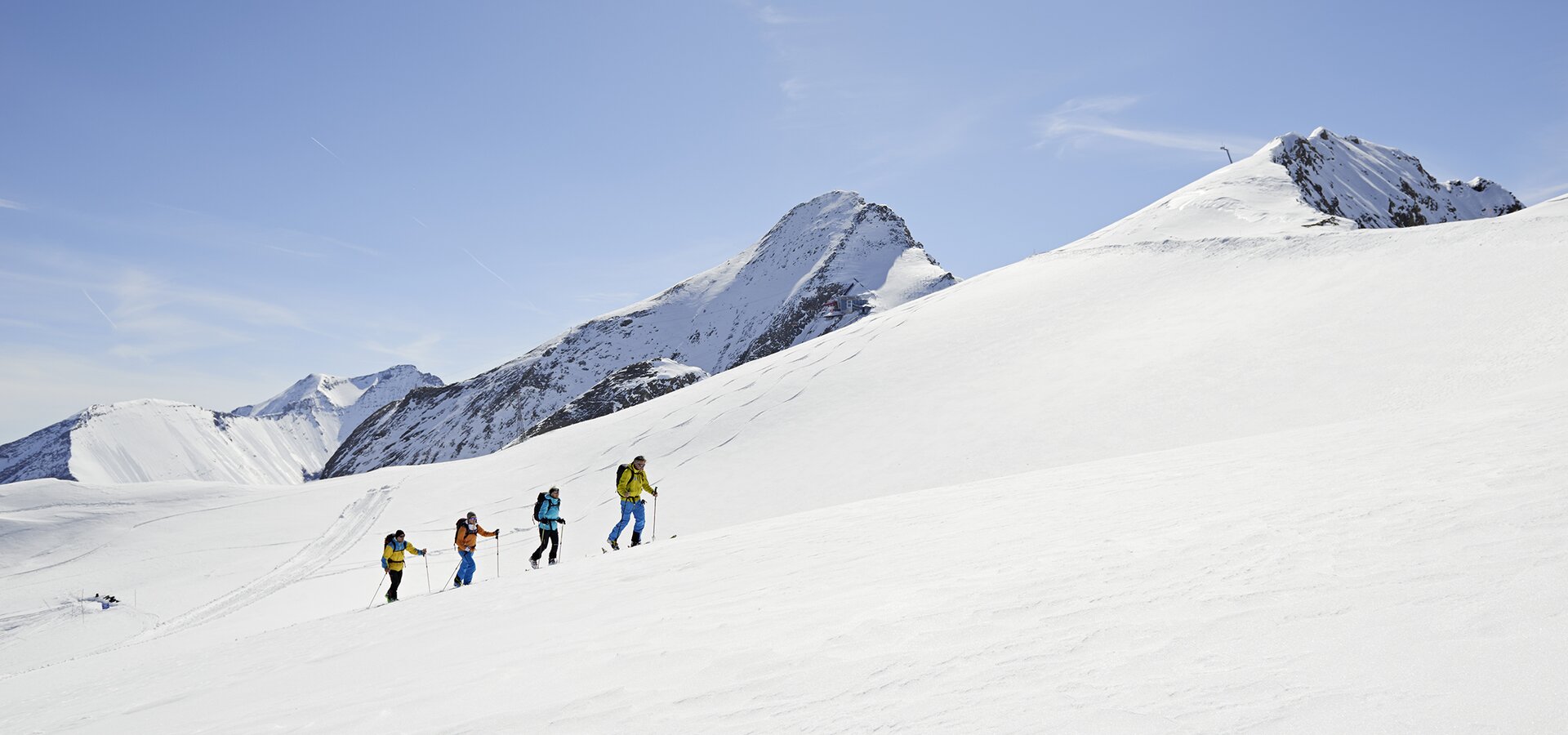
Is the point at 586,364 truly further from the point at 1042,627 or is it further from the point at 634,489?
the point at 1042,627

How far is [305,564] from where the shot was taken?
71.3 feet

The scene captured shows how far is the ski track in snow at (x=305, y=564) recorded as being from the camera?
17391mm

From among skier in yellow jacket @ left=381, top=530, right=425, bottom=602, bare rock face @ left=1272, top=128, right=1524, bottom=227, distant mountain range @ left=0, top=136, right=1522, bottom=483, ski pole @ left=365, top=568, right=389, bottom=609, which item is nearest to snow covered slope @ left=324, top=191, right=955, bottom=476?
distant mountain range @ left=0, top=136, right=1522, bottom=483

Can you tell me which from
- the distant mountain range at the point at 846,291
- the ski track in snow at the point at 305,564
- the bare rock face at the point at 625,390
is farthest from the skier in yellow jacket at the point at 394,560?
the bare rock face at the point at 625,390

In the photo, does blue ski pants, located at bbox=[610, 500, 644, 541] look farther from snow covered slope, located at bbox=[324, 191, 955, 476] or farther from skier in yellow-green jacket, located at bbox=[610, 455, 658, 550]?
snow covered slope, located at bbox=[324, 191, 955, 476]

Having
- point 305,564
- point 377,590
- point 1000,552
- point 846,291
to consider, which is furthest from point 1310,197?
point 846,291

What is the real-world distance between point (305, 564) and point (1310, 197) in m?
80.0

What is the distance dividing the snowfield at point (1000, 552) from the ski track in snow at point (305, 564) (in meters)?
0.18

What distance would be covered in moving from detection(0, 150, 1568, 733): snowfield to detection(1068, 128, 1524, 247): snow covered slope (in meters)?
13.5

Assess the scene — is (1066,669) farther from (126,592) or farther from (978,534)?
(126,592)

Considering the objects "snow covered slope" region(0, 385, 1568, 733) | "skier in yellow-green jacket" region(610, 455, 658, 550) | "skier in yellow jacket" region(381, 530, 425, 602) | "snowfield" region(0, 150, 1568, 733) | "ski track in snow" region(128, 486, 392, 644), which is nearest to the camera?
"snow covered slope" region(0, 385, 1568, 733)

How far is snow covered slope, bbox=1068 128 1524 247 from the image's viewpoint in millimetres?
39781

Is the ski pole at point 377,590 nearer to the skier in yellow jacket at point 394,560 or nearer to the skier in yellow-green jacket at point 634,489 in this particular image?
the skier in yellow jacket at point 394,560

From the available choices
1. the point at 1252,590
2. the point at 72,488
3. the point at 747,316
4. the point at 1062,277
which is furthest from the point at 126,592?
the point at 747,316
